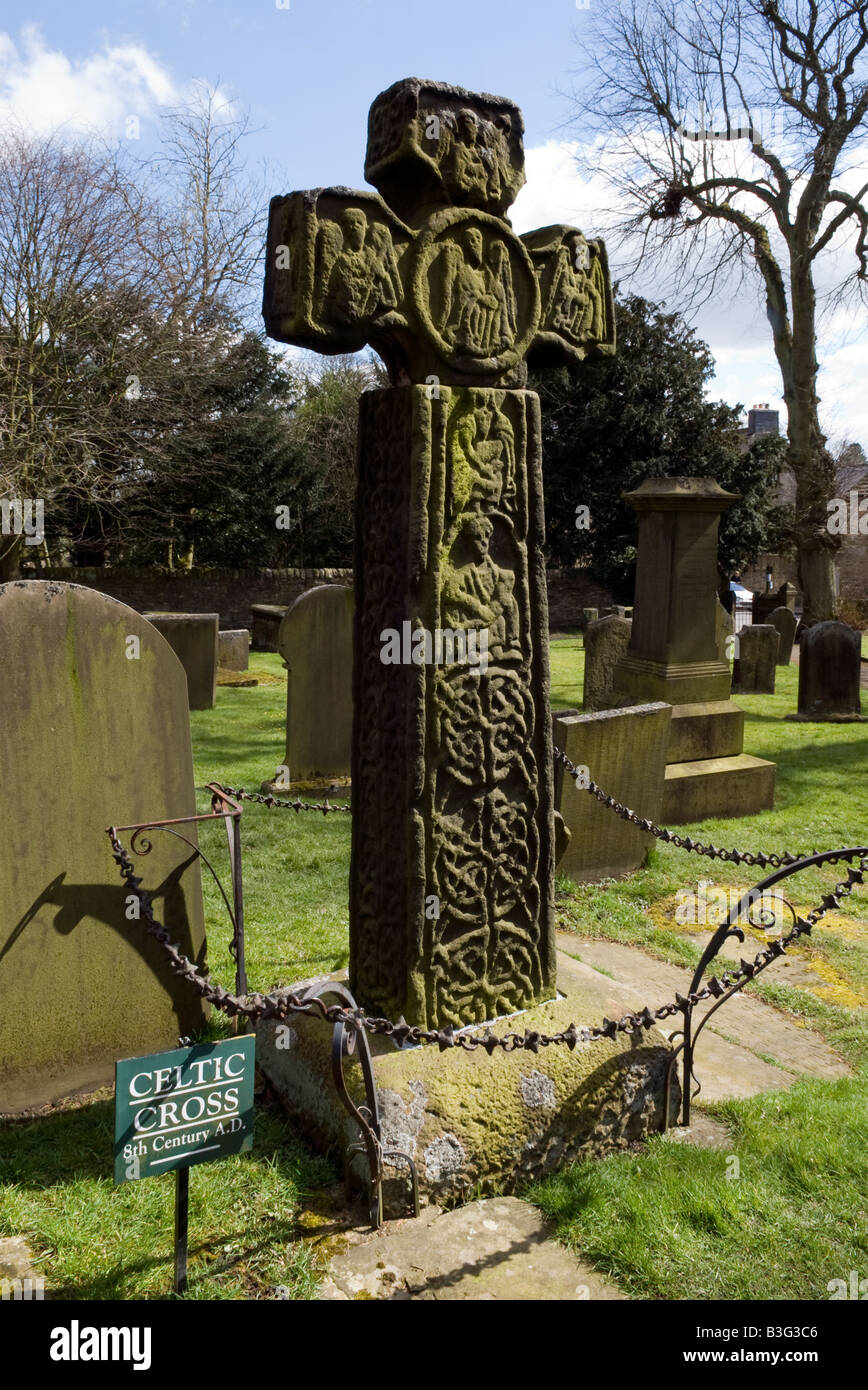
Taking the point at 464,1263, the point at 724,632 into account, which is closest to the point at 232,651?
the point at 724,632

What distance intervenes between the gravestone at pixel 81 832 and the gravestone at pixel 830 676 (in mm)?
10919

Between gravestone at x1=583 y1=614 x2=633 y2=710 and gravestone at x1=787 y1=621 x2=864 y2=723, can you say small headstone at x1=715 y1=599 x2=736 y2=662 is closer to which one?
gravestone at x1=787 y1=621 x2=864 y2=723

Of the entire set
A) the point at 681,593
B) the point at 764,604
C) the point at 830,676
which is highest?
the point at 764,604

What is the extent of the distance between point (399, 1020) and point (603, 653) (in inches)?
361

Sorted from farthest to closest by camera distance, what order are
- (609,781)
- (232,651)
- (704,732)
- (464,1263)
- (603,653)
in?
(232,651), (603,653), (704,732), (609,781), (464,1263)

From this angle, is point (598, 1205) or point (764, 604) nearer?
point (598, 1205)

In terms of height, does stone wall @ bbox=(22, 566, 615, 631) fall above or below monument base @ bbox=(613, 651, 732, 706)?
above

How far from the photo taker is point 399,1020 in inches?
129

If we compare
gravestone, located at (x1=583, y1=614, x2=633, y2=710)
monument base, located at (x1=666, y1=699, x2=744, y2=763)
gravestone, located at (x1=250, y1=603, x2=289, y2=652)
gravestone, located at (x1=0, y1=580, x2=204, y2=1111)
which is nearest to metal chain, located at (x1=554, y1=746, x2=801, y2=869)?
gravestone, located at (x1=0, y1=580, x2=204, y2=1111)

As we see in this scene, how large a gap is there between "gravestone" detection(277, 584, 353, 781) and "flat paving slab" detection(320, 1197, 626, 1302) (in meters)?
6.10

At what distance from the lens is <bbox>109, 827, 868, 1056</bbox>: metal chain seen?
9.86 ft

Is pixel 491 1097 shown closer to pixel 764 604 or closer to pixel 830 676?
pixel 830 676

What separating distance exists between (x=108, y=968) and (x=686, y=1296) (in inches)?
89.7

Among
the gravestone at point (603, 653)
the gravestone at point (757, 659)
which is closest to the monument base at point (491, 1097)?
the gravestone at point (603, 653)
